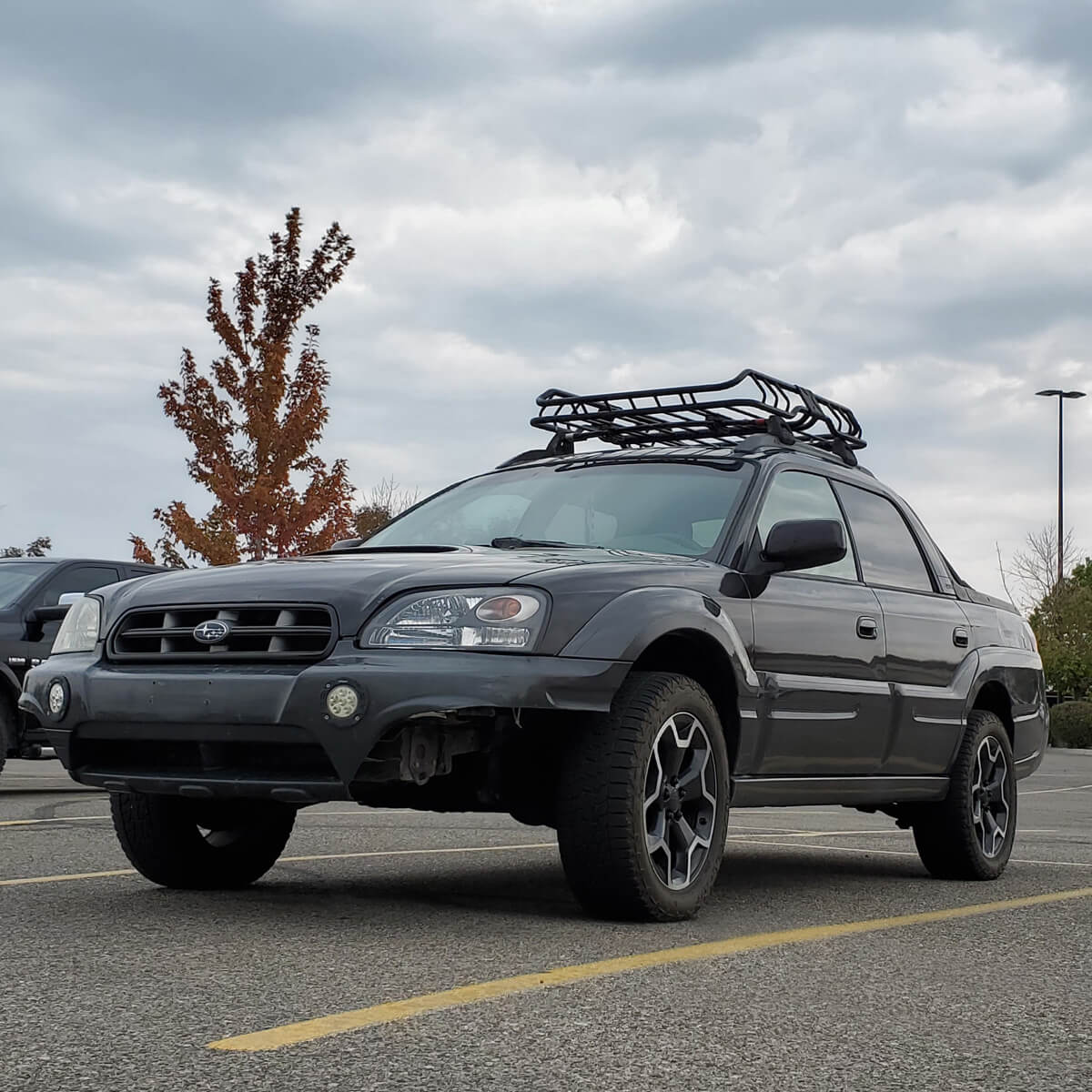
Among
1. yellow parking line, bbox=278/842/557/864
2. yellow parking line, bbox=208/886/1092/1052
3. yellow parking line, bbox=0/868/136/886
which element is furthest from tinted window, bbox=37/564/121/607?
yellow parking line, bbox=208/886/1092/1052

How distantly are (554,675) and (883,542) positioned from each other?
9.78 ft

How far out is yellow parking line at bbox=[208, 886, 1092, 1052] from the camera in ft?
11.9

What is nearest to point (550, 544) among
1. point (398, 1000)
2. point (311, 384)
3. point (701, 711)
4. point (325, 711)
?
point (701, 711)

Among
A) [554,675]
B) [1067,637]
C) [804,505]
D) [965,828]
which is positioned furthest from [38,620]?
[1067,637]

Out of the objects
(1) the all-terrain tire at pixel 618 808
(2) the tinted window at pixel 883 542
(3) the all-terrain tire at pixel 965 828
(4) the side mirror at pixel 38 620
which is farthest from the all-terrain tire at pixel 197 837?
(4) the side mirror at pixel 38 620

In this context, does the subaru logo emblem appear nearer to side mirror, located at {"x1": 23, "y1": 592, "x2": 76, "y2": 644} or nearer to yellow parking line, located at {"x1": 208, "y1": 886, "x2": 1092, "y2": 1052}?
yellow parking line, located at {"x1": 208, "y1": 886, "x2": 1092, "y2": 1052}

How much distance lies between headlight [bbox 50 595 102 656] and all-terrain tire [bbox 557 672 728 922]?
1.67 m

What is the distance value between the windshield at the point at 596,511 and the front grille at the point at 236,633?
1.27m

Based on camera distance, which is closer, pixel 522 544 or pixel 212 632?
pixel 212 632

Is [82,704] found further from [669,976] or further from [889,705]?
[889,705]

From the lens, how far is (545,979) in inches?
173

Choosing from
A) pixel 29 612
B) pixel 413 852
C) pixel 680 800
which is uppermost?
pixel 29 612

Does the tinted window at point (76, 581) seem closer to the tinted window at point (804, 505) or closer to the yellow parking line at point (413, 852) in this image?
the yellow parking line at point (413, 852)

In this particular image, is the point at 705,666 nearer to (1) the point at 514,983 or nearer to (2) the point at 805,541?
(2) the point at 805,541
